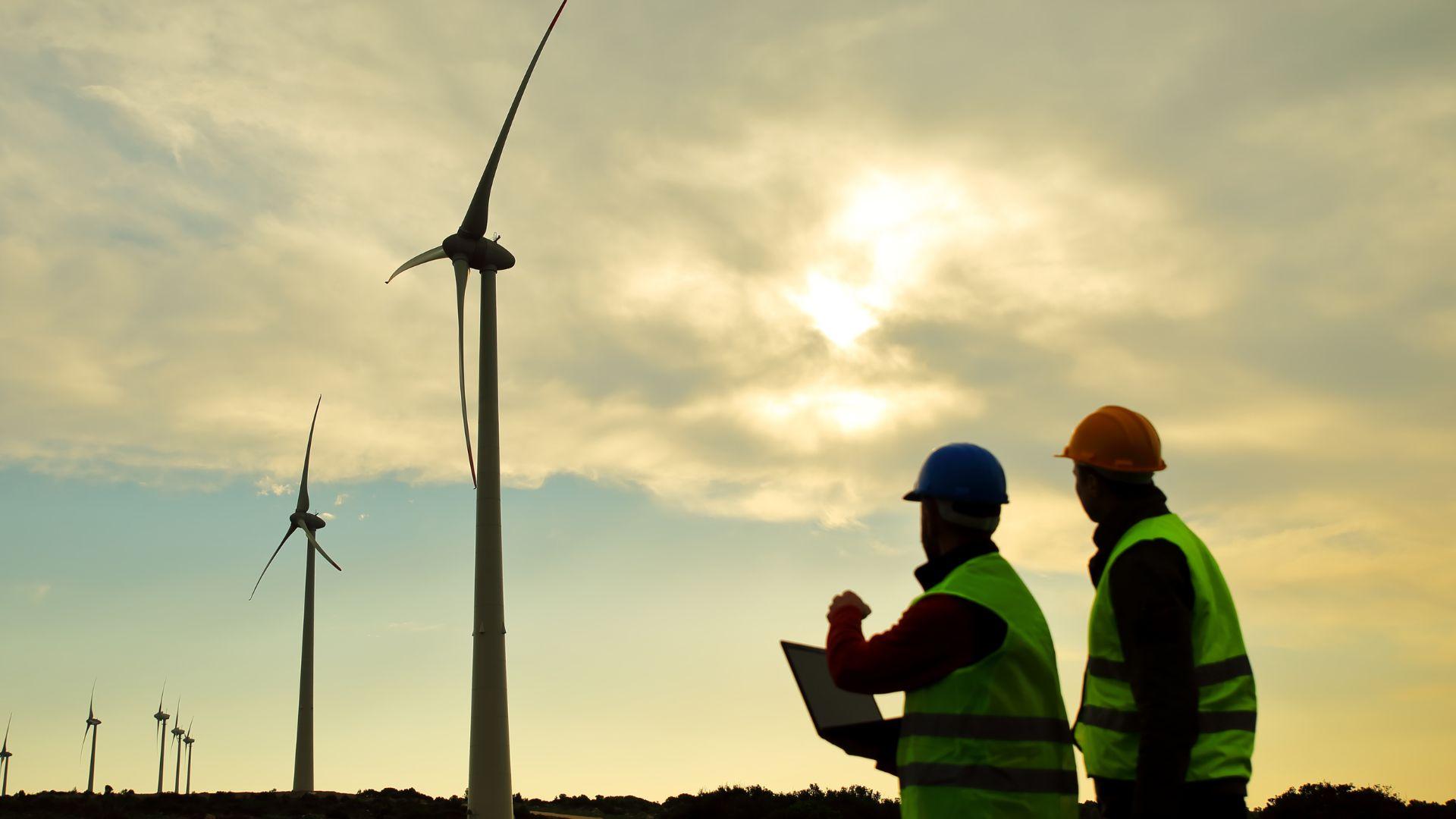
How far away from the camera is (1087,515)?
5.58m

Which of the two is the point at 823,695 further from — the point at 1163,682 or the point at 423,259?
the point at 423,259

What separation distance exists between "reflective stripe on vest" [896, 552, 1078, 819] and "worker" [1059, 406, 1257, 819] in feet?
0.66

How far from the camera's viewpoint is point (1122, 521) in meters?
5.36

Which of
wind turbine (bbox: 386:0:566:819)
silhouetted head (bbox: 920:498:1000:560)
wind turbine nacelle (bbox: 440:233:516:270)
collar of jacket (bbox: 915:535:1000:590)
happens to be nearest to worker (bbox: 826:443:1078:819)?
→ collar of jacket (bbox: 915:535:1000:590)

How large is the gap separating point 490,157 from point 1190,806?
33298mm

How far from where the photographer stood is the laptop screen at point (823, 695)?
17.4ft

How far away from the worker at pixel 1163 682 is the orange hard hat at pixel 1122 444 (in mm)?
199

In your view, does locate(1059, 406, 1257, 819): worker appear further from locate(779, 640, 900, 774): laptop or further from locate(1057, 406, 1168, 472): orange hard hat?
locate(779, 640, 900, 774): laptop

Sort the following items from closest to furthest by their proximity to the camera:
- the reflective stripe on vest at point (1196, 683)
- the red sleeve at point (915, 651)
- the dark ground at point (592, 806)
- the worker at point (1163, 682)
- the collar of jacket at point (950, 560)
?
the worker at point (1163, 682) → the reflective stripe on vest at point (1196, 683) → the red sleeve at point (915, 651) → the collar of jacket at point (950, 560) → the dark ground at point (592, 806)

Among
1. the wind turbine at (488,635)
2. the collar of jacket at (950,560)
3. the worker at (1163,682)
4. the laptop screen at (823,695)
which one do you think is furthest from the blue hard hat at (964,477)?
the wind turbine at (488,635)

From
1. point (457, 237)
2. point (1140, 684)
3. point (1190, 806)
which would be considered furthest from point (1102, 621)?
point (457, 237)

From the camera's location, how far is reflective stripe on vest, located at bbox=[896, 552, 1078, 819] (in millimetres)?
4793

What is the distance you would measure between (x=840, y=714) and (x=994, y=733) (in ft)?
2.67

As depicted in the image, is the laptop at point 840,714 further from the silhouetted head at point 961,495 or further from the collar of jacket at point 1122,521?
the collar of jacket at point 1122,521
